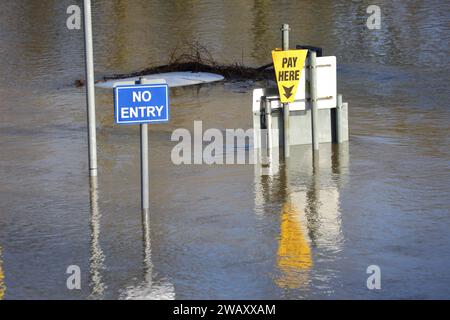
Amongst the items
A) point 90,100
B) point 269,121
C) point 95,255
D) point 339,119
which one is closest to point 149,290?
point 95,255

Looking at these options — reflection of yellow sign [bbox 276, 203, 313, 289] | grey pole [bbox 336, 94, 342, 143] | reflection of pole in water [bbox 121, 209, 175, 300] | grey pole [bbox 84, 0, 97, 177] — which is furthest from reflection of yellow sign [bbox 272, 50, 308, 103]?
reflection of pole in water [bbox 121, 209, 175, 300]

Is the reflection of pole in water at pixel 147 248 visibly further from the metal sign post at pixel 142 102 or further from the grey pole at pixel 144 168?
the metal sign post at pixel 142 102

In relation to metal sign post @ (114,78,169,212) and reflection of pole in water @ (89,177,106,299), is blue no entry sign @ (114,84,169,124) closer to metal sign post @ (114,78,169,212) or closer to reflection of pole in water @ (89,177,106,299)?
metal sign post @ (114,78,169,212)

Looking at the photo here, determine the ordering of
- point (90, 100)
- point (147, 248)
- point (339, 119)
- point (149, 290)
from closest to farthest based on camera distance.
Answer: point (149, 290) → point (147, 248) → point (90, 100) → point (339, 119)

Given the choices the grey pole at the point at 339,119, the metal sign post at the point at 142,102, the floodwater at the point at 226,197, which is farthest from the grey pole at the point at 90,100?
the grey pole at the point at 339,119

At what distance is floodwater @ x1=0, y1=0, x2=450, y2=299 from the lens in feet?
28.3

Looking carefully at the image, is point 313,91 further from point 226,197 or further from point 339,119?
point 226,197

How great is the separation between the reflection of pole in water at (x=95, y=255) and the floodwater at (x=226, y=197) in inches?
1.0

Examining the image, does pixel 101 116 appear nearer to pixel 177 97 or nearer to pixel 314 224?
pixel 177 97

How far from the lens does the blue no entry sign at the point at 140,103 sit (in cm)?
1012

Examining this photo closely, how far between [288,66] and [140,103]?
3050 millimetres

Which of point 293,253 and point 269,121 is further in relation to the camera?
point 269,121

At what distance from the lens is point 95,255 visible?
30.5 ft
